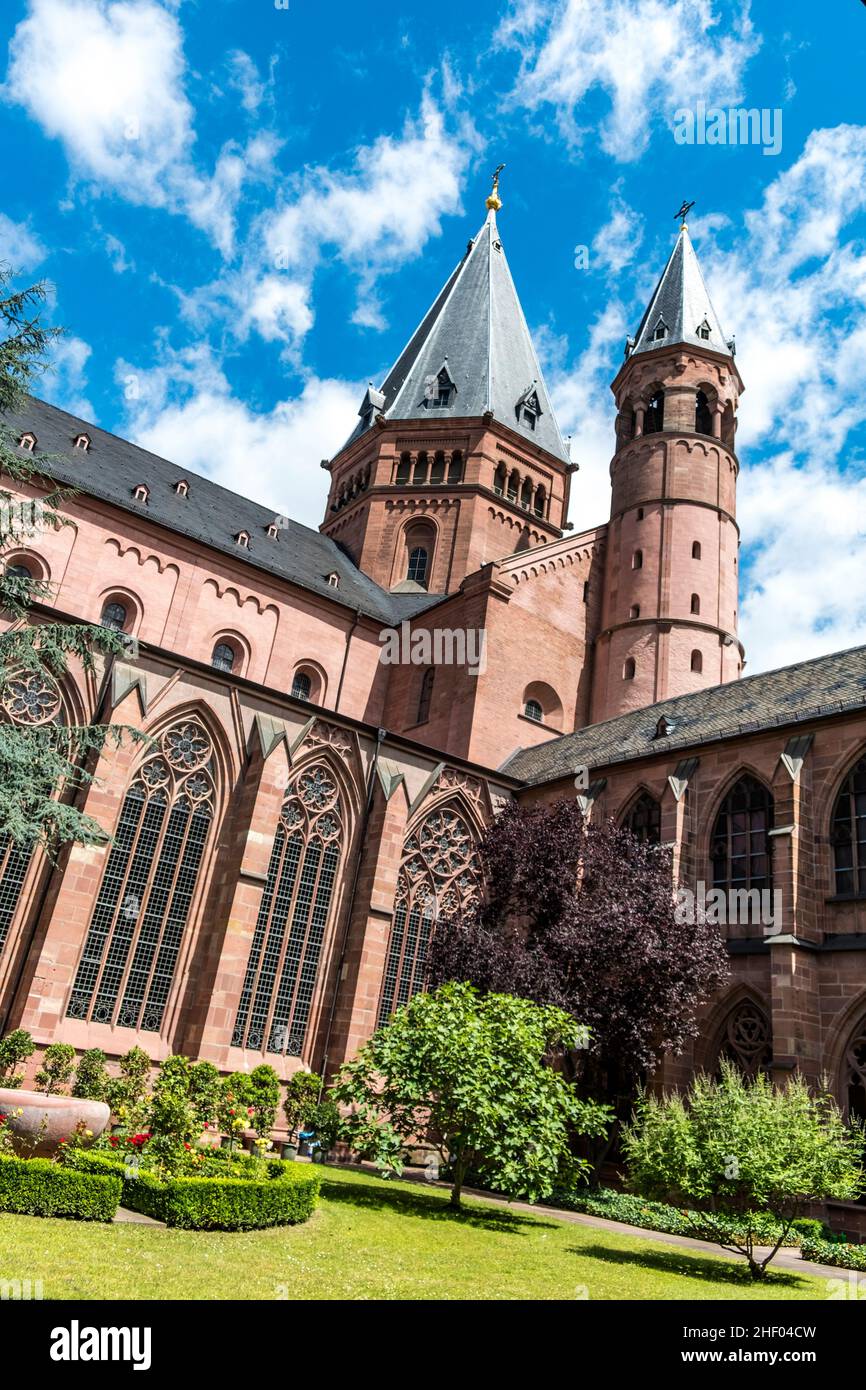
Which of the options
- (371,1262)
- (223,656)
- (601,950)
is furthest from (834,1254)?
(223,656)

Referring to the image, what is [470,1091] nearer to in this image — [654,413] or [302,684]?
[302,684]

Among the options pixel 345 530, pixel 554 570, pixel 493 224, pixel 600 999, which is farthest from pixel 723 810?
pixel 493 224

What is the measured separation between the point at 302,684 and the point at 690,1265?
90.9ft

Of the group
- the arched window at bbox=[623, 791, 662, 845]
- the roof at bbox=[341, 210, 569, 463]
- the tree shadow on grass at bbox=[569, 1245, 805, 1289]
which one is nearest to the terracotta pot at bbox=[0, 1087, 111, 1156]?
the tree shadow on grass at bbox=[569, 1245, 805, 1289]

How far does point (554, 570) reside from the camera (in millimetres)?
38469

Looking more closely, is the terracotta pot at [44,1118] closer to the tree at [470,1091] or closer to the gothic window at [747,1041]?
the tree at [470,1091]

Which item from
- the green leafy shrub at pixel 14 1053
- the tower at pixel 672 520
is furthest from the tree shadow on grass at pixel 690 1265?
the tower at pixel 672 520

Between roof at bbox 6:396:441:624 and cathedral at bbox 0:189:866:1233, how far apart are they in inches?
7.8

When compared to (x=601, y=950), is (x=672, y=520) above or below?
above

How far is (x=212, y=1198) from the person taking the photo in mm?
10641

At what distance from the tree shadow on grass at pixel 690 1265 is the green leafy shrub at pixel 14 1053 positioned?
11.6 metres

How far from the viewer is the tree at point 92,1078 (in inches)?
741

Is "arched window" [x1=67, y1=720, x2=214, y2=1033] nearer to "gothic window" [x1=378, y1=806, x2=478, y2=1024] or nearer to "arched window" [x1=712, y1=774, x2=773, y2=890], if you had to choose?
"gothic window" [x1=378, y1=806, x2=478, y2=1024]

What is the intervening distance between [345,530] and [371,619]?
10.9m
